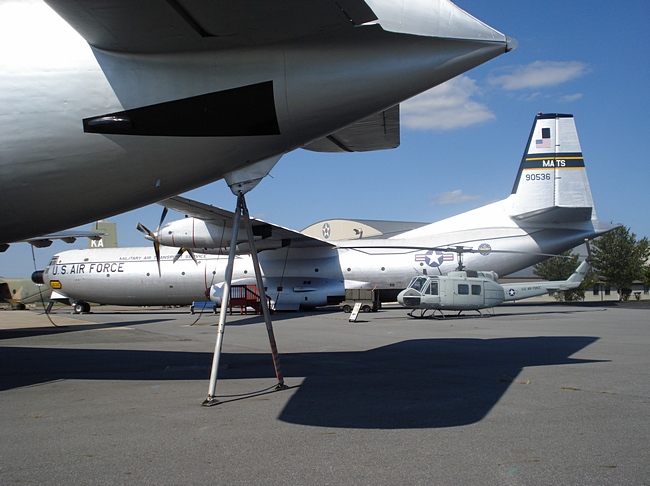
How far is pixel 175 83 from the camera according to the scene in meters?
5.97

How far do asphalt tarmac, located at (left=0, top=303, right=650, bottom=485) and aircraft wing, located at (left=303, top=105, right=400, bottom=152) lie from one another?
3.73 meters

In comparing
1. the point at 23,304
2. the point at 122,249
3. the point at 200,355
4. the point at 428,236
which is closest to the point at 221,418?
the point at 200,355

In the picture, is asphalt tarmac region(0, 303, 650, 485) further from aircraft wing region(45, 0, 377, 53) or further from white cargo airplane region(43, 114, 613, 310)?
white cargo airplane region(43, 114, 613, 310)

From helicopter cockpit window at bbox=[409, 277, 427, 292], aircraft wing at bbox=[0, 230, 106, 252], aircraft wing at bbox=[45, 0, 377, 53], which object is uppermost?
aircraft wing at bbox=[45, 0, 377, 53]

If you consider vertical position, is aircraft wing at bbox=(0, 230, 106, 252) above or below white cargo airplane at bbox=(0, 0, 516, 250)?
below

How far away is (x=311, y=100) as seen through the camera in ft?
20.1

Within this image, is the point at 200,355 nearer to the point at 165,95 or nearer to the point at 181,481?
the point at 165,95

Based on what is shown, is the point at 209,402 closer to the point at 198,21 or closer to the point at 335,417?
Answer: the point at 335,417

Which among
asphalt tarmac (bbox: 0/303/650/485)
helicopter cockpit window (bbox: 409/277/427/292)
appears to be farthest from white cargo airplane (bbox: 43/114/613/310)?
asphalt tarmac (bbox: 0/303/650/485)

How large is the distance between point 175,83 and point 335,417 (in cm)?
404

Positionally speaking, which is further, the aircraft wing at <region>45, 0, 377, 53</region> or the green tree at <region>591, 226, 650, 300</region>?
the green tree at <region>591, 226, 650, 300</region>

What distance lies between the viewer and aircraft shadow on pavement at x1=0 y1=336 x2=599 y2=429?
618 cm

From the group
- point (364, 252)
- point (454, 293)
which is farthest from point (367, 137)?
point (364, 252)

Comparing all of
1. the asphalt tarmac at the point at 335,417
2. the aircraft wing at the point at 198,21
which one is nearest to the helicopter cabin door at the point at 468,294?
the asphalt tarmac at the point at 335,417
